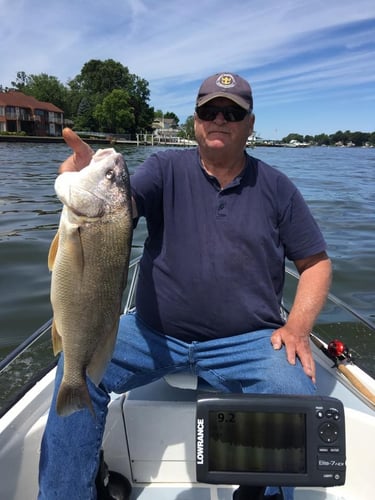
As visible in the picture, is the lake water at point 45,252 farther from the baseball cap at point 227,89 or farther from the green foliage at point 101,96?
the green foliage at point 101,96

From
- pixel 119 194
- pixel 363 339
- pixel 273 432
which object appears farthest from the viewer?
pixel 363 339

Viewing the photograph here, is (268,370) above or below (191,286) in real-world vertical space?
below

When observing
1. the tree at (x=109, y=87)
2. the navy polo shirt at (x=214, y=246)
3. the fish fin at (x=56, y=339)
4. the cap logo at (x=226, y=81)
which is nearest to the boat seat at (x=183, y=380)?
the navy polo shirt at (x=214, y=246)

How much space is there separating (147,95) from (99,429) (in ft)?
316

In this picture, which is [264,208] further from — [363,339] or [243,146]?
[363,339]

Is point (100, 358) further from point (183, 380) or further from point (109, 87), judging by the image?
point (109, 87)

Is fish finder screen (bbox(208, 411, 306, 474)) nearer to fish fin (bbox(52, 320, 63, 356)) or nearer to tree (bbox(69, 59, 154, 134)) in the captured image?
fish fin (bbox(52, 320, 63, 356))

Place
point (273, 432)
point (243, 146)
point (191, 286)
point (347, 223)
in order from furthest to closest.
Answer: point (347, 223), point (243, 146), point (191, 286), point (273, 432)

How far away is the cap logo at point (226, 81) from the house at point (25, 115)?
2747 inches

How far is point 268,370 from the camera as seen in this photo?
229cm

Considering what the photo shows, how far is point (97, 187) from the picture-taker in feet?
6.29

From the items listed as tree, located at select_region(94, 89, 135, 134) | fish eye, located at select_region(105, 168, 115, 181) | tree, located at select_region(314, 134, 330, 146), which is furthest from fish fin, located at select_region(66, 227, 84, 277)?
tree, located at select_region(314, 134, 330, 146)

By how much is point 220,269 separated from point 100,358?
87cm

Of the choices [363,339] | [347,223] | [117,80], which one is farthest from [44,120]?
[363,339]
